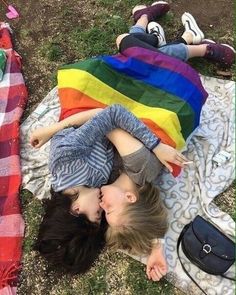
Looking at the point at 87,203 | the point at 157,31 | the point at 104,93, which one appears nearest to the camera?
the point at 87,203

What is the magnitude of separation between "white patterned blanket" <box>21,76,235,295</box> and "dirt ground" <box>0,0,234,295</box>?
268mm

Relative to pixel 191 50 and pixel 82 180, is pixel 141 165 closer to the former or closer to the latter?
pixel 82 180

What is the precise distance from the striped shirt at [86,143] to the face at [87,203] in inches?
1.6

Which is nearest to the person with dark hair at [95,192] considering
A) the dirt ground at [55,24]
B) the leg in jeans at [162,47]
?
the leg in jeans at [162,47]

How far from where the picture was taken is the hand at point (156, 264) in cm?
297

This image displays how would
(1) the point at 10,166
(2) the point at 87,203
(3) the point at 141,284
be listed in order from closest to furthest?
(2) the point at 87,203, (3) the point at 141,284, (1) the point at 10,166

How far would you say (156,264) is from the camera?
299 cm

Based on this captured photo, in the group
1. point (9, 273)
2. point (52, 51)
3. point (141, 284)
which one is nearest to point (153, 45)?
point (52, 51)

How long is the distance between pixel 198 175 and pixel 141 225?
2.21ft

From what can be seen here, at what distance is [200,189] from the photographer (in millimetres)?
3252

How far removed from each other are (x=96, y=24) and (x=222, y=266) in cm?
203

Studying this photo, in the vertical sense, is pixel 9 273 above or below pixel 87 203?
below

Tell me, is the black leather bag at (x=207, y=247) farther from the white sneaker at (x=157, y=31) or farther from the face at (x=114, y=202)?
the white sneaker at (x=157, y=31)

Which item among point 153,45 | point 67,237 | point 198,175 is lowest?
point 67,237
